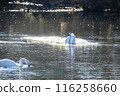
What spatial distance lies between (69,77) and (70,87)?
3211mm

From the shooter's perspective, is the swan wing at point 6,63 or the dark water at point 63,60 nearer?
the dark water at point 63,60

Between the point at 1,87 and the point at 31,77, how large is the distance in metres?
3.75

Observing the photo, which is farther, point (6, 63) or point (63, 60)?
point (63, 60)

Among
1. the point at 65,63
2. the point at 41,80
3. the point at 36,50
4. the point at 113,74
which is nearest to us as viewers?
the point at 41,80

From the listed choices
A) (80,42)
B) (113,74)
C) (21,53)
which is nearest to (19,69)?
(113,74)

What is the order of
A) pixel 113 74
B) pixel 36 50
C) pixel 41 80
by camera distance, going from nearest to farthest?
1. pixel 41 80
2. pixel 113 74
3. pixel 36 50

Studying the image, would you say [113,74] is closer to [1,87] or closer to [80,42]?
[1,87]

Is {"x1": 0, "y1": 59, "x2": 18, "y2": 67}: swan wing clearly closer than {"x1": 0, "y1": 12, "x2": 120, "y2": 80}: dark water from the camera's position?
A: No

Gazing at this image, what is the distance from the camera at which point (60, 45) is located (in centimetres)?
3919

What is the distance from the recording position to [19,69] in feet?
89.6

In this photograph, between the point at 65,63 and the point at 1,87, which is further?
the point at 65,63

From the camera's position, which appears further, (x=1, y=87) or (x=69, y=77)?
(x=69, y=77)

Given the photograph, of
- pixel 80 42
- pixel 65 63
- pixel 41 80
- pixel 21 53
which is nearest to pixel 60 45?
pixel 80 42

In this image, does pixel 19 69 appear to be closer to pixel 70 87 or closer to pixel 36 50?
pixel 70 87
